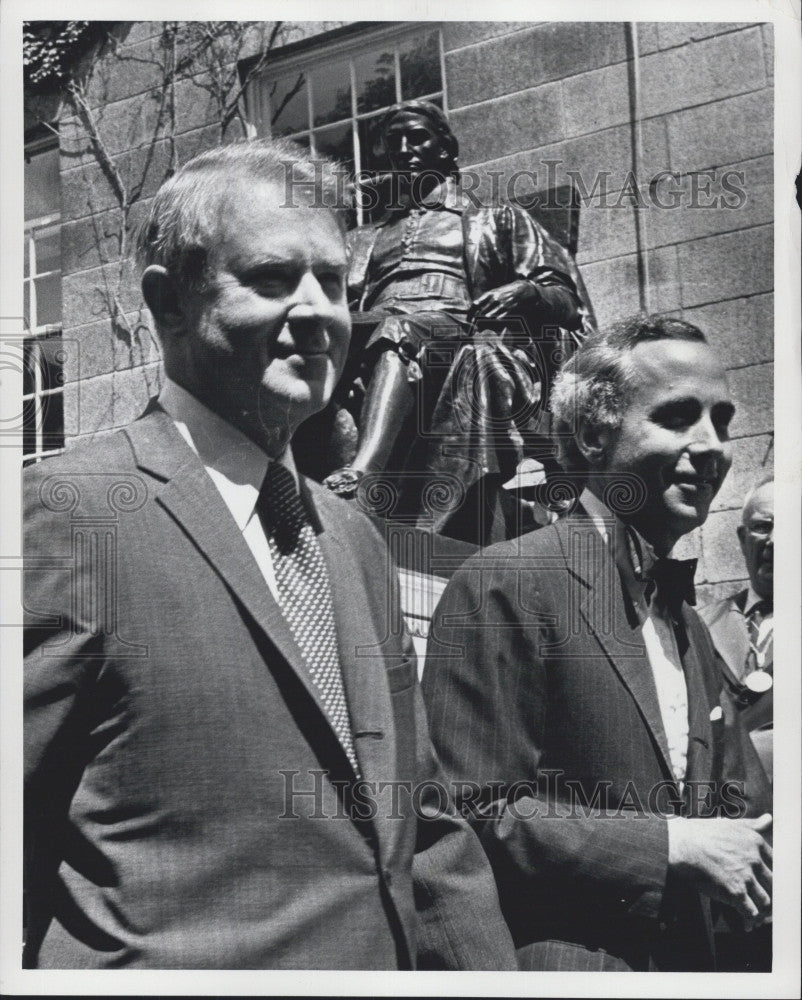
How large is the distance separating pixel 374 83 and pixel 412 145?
1.38 feet

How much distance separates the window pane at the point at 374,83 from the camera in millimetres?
8164

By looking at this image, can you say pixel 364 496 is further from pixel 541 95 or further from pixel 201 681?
pixel 541 95

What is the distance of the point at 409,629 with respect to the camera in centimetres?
733

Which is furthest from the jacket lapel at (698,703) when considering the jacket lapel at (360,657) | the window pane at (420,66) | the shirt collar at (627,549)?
the window pane at (420,66)

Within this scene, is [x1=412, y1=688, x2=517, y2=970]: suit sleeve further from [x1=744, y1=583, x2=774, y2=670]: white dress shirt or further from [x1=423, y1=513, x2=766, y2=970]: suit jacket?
[x1=744, y1=583, x2=774, y2=670]: white dress shirt

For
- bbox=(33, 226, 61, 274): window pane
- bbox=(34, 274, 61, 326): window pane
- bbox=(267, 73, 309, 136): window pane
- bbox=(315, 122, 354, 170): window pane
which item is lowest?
bbox=(34, 274, 61, 326): window pane

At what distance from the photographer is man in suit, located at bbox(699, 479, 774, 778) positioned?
7531 mm

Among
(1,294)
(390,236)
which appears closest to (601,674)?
(390,236)

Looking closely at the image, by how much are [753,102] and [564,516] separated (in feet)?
6.12

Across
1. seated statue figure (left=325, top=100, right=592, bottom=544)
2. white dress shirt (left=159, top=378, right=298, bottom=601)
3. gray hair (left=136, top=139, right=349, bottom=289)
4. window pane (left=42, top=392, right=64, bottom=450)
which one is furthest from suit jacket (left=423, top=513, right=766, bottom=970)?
window pane (left=42, top=392, right=64, bottom=450)

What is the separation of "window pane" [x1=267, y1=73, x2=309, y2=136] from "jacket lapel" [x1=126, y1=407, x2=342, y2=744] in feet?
5.46

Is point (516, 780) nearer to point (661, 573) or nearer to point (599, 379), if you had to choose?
point (661, 573)

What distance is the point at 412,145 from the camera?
26.1ft

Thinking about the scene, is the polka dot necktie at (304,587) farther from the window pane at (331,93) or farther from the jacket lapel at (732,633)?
the window pane at (331,93)
